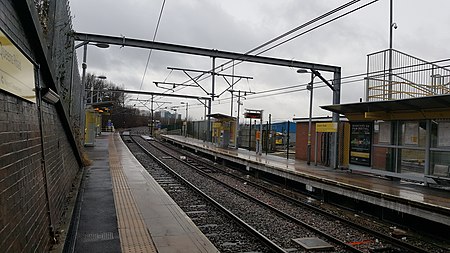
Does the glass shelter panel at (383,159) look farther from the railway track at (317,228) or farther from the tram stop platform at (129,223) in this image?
Answer: the tram stop platform at (129,223)

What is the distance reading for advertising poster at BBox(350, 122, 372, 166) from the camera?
13.2 metres

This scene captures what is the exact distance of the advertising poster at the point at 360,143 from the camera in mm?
13172

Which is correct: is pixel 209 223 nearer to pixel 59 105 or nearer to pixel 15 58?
pixel 59 105

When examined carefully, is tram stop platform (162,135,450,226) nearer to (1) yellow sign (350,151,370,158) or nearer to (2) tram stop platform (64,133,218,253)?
(1) yellow sign (350,151,370,158)

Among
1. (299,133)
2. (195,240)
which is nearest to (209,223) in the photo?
(195,240)

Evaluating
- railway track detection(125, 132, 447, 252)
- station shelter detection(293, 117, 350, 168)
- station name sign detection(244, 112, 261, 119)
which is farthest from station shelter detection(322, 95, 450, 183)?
station name sign detection(244, 112, 261, 119)

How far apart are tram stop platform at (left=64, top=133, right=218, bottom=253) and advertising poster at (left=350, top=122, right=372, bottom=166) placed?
7.63 meters

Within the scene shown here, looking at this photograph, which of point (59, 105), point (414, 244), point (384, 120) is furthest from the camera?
point (384, 120)

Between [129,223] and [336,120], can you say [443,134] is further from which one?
[129,223]

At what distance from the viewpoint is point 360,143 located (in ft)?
44.5

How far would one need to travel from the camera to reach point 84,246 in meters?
5.94

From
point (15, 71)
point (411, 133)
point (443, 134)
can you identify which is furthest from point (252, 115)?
point (15, 71)

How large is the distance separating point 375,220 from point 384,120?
448cm

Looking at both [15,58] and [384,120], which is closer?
[15,58]
